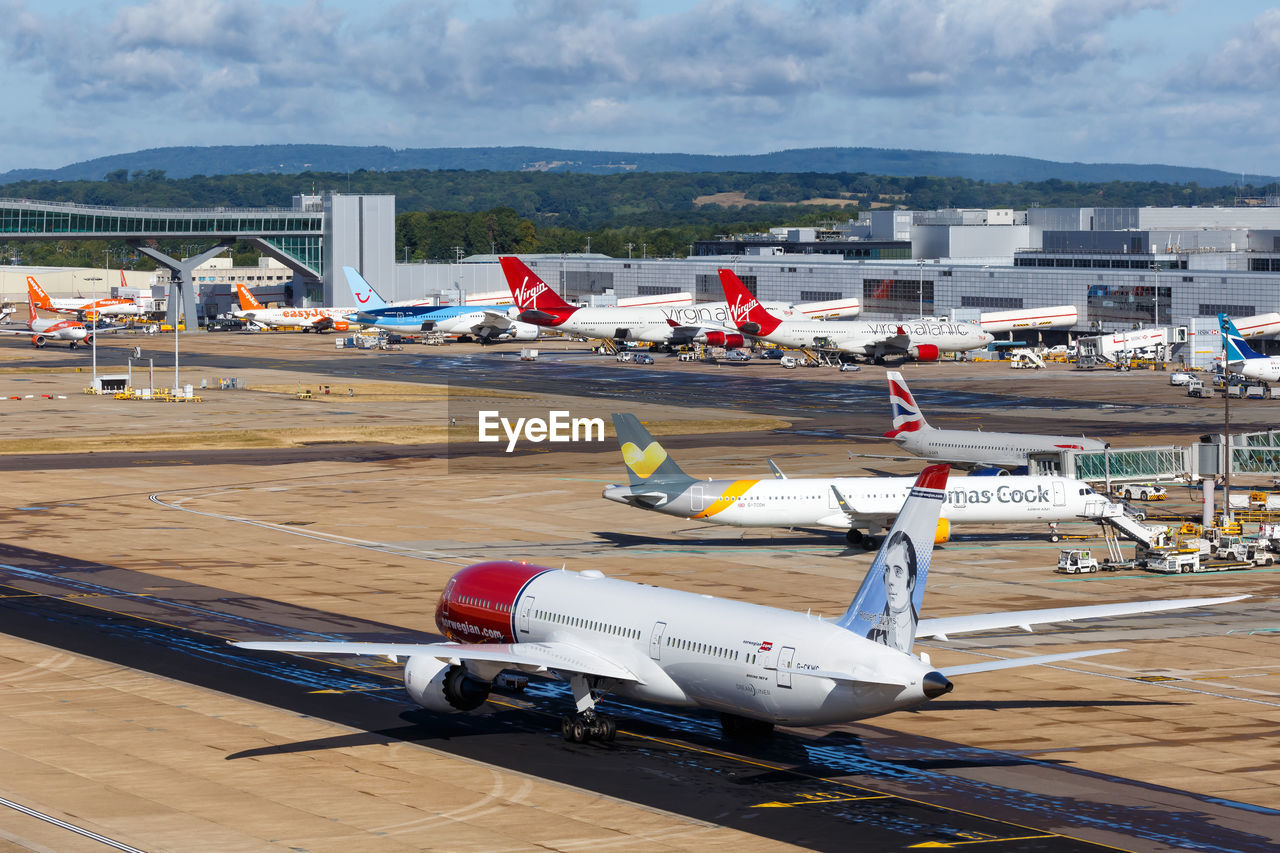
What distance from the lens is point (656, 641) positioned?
4322cm

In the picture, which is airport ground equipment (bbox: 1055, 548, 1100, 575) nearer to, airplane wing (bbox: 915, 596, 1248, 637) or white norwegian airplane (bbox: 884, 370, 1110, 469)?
white norwegian airplane (bbox: 884, 370, 1110, 469)

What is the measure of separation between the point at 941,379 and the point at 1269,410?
4272 cm

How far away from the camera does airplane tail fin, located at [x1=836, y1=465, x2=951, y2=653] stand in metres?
40.2

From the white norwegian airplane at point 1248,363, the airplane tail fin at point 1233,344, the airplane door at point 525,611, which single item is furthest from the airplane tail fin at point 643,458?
the white norwegian airplane at point 1248,363

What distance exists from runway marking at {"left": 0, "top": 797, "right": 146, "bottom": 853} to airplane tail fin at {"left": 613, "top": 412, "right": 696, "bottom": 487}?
128 ft

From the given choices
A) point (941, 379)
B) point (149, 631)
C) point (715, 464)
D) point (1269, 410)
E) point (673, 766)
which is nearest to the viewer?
point (673, 766)

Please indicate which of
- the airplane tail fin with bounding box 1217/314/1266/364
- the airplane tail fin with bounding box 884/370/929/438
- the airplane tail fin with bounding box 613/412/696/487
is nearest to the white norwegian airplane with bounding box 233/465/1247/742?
the airplane tail fin with bounding box 613/412/696/487

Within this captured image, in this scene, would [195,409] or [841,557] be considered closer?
[841,557]

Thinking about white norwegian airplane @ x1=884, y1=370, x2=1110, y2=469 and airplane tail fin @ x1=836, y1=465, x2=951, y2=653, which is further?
white norwegian airplane @ x1=884, y1=370, x2=1110, y2=469

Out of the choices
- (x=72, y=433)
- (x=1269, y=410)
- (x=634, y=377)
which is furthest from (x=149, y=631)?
(x=634, y=377)

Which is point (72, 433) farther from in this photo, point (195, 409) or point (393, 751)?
point (393, 751)

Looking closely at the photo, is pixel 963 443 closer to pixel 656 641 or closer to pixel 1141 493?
pixel 1141 493

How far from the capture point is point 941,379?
178125 mm

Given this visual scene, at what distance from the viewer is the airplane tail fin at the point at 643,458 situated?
244 feet
